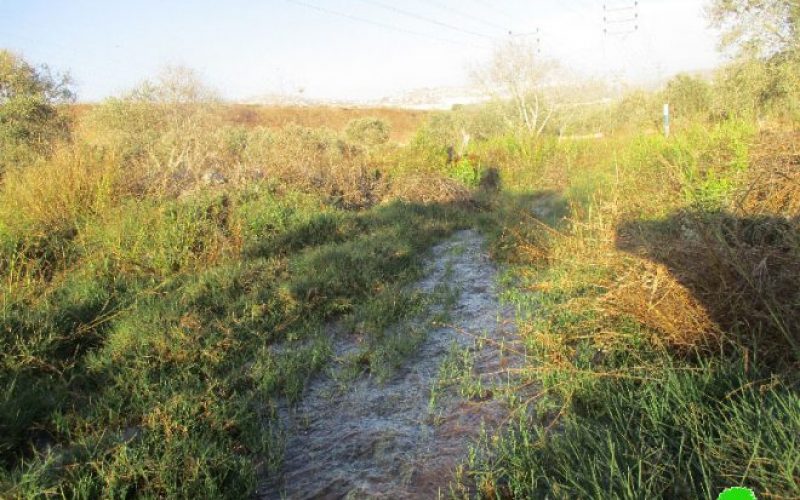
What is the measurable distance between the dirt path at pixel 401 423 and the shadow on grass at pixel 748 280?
1131 millimetres

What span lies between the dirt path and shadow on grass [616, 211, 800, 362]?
1.13 metres

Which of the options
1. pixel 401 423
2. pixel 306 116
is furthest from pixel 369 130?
pixel 401 423

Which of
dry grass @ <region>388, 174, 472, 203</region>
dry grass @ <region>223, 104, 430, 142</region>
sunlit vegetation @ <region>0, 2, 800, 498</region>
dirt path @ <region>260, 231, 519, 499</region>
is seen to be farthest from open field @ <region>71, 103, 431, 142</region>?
dirt path @ <region>260, 231, 519, 499</region>

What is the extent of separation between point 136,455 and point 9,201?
4.77 metres

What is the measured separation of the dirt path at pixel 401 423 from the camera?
7.44 ft

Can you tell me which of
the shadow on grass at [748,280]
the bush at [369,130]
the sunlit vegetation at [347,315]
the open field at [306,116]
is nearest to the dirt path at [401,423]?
the sunlit vegetation at [347,315]

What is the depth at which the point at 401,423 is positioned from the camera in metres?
2.72

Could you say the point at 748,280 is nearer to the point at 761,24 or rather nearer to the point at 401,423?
the point at 401,423

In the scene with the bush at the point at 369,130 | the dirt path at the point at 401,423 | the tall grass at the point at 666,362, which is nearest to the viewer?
the tall grass at the point at 666,362

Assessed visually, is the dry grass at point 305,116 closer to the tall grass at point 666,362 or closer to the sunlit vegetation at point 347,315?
the sunlit vegetation at point 347,315

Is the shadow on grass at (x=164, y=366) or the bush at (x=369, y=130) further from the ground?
the bush at (x=369, y=130)

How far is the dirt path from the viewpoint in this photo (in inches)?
89.3

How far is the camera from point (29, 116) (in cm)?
1126

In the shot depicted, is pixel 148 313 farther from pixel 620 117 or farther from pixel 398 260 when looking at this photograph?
pixel 620 117
